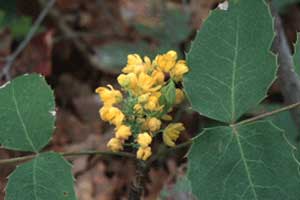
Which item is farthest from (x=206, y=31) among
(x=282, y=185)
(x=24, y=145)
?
(x=24, y=145)

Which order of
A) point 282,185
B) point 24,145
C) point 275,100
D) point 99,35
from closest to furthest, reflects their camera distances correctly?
point 282,185 → point 24,145 → point 275,100 → point 99,35

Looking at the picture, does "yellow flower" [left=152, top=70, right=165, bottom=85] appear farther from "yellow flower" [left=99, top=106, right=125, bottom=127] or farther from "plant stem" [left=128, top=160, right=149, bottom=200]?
"plant stem" [left=128, top=160, right=149, bottom=200]

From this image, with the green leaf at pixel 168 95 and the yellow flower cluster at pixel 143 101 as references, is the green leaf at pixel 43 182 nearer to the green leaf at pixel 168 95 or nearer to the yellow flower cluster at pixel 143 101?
the yellow flower cluster at pixel 143 101

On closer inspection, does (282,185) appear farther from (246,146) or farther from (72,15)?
(72,15)

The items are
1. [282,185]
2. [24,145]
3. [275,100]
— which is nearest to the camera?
[282,185]

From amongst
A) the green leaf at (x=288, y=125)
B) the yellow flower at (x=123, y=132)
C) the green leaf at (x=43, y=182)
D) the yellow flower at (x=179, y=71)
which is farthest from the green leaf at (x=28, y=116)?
the green leaf at (x=288, y=125)

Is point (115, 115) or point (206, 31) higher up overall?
point (206, 31)

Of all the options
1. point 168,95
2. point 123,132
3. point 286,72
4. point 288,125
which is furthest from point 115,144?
point 288,125

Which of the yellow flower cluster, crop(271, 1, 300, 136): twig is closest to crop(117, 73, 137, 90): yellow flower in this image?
the yellow flower cluster

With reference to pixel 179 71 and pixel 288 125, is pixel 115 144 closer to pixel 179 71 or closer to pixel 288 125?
pixel 179 71
